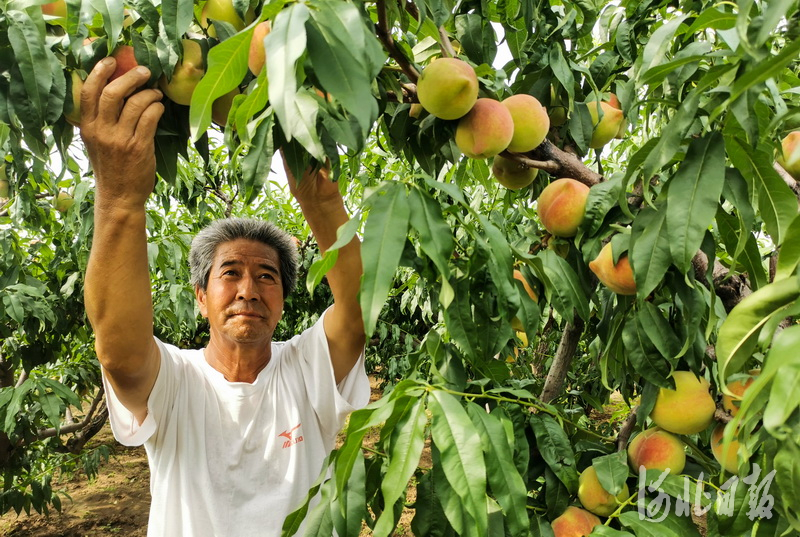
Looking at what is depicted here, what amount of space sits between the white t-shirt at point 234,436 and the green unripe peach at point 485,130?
2.38 feet

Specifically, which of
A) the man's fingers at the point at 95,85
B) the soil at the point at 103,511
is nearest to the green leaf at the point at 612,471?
the man's fingers at the point at 95,85

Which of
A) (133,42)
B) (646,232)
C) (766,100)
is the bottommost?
(646,232)

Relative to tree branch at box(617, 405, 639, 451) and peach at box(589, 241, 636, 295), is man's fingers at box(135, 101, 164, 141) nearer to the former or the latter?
peach at box(589, 241, 636, 295)

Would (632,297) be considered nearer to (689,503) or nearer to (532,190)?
(689,503)

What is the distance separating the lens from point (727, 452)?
0.90 metres

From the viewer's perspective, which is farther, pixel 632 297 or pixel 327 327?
pixel 327 327

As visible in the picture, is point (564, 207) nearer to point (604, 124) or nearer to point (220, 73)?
point (604, 124)

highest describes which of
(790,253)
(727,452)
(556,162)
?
(556,162)

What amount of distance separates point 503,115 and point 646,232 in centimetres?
38

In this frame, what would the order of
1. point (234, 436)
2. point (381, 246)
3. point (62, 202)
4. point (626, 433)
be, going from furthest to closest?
point (62, 202)
point (234, 436)
point (626, 433)
point (381, 246)

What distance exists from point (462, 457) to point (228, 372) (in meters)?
1.06

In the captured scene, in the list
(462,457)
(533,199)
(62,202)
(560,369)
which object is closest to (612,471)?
(560,369)

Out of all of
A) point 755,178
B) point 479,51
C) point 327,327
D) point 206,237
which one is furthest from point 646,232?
point 206,237

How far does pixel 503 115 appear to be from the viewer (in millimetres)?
1022
